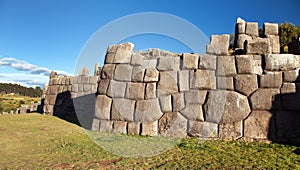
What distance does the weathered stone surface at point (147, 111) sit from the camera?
6820mm

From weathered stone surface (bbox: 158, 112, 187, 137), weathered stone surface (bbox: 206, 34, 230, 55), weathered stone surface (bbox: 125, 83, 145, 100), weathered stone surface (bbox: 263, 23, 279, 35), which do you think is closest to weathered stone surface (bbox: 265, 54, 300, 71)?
weathered stone surface (bbox: 206, 34, 230, 55)

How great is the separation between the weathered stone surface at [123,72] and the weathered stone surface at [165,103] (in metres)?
1.27

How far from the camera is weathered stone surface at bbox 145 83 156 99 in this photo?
697 centimetres

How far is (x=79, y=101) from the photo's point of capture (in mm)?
13547

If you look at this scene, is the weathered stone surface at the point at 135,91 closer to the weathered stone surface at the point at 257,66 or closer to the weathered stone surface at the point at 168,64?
the weathered stone surface at the point at 168,64

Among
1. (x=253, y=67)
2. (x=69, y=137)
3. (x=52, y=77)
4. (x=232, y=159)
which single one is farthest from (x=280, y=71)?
(x=52, y=77)

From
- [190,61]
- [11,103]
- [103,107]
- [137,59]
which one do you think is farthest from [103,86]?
[11,103]

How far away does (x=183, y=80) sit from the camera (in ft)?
22.1

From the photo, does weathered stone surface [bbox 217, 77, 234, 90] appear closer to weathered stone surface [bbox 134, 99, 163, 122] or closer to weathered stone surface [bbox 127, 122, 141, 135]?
weathered stone surface [bbox 134, 99, 163, 122]

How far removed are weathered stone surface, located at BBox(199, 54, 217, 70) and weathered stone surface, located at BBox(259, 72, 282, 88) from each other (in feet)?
4.03

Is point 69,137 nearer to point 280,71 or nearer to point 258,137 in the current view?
point 258,137

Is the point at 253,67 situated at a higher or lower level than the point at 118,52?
lower

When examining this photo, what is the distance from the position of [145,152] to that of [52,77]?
12.5 meters

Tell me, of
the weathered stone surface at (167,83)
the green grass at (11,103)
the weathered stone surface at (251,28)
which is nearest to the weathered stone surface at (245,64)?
the weathered stone surface at (167,83)
